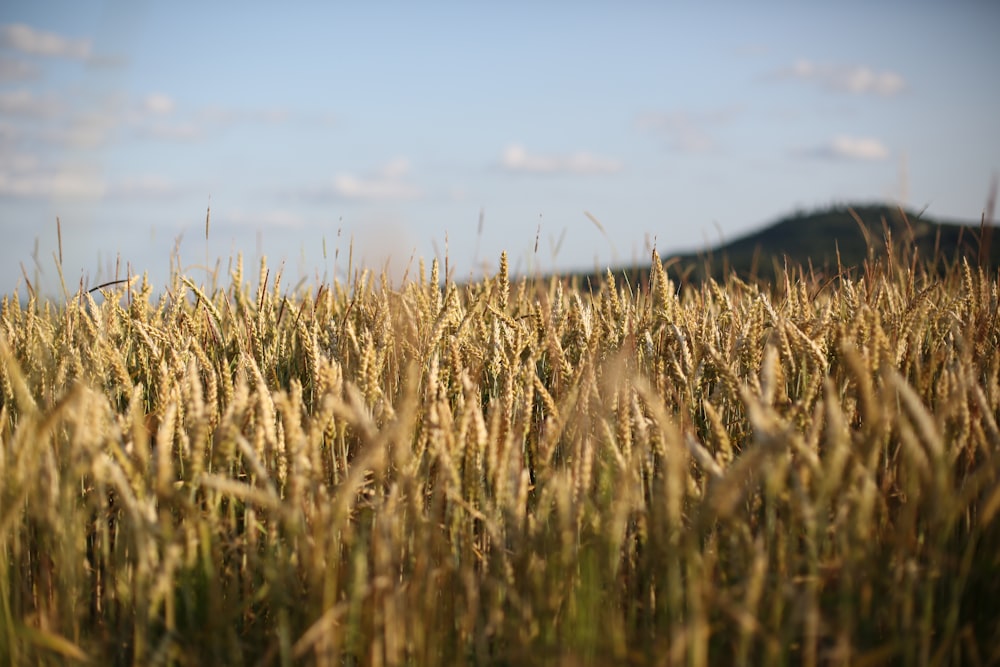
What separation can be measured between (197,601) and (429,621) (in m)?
0.41

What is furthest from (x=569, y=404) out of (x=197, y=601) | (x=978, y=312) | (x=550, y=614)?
(x=978, y=312)

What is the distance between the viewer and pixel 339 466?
5.14ft

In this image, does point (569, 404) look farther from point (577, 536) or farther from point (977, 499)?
point (977, 499)

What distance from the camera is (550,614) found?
112cm

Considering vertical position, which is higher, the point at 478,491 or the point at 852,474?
the point at 852,474

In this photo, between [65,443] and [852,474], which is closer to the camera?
[852,474]

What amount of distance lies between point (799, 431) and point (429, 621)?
31.7 inches

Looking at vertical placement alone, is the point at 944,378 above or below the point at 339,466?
above

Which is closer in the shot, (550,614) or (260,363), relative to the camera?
(550,614)

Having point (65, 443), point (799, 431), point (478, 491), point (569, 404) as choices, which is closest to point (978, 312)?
point (799, 431)

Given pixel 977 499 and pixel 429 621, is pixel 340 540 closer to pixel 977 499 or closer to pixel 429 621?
pixel 429 621

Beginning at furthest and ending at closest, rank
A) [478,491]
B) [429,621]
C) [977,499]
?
1. [977,499]
2. [478,491]
3. [429,621]

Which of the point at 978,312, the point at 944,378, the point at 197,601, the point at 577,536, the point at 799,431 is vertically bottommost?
the point at 197,601

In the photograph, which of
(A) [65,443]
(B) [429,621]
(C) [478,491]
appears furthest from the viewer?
(A) [65,443]
